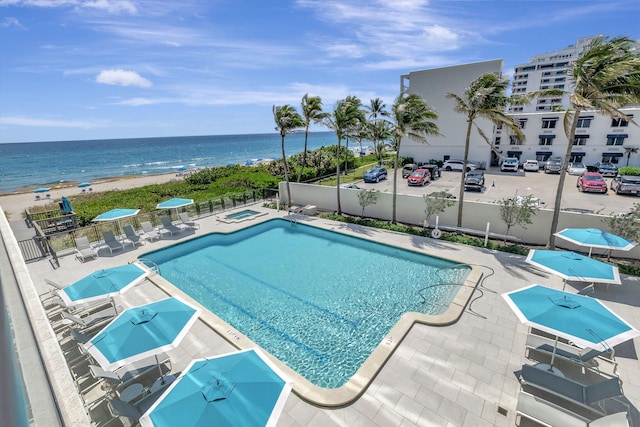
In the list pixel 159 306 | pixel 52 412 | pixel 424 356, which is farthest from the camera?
pixel 424 356

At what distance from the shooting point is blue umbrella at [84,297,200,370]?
5.57m

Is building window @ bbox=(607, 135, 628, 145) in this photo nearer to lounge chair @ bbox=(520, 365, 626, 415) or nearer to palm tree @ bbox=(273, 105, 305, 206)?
palm tree @ bbox=(273, 105, 305, 206)

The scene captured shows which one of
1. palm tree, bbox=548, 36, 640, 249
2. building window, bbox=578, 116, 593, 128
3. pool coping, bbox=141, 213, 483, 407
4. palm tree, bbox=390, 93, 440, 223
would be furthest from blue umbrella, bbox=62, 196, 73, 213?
building window, bbox=578, 116, 593, 128

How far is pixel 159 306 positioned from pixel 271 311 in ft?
13.0

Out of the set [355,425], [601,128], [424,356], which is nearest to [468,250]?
[424,356]

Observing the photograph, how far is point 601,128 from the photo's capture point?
3195 cm

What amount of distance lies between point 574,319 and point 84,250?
17.5 meters

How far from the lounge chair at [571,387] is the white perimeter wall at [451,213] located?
30.1ft

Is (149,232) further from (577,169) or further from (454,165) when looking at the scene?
(577,169)

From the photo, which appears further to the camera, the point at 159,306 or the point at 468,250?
the point at 468,250

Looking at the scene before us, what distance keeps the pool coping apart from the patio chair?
4609 millimetres

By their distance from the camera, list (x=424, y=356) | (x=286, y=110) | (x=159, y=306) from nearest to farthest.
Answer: (x=159, y=306), (x=424, y=356), (x=286, y=110)

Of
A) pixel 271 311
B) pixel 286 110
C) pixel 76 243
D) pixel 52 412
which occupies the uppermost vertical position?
pixel 286 110

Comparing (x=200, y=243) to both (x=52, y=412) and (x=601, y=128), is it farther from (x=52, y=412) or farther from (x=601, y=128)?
(x=601, y=128)
